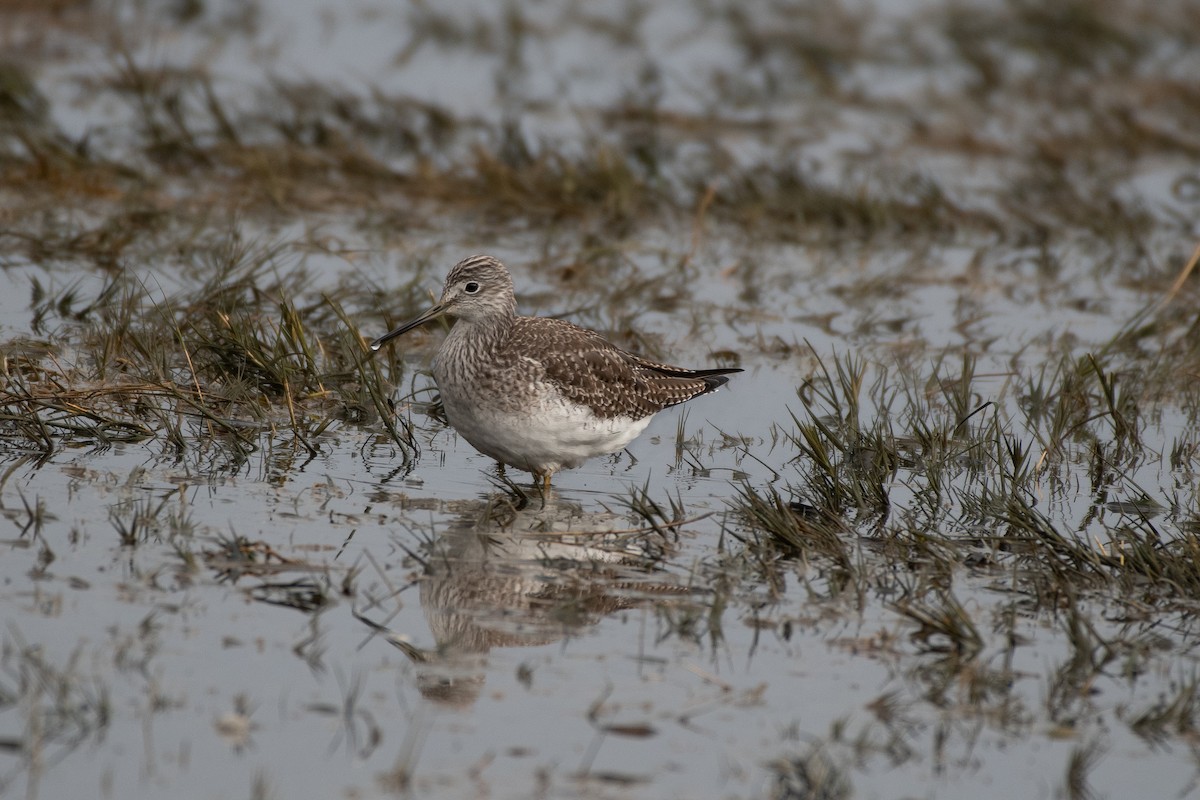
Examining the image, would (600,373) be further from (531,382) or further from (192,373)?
(192,373)

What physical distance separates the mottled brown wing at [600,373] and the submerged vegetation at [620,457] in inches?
15.5

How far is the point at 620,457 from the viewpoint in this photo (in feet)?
31.1

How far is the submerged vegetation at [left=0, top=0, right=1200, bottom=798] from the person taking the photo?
5684 mm

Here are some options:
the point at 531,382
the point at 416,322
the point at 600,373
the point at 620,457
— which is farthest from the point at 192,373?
the point at 620,457

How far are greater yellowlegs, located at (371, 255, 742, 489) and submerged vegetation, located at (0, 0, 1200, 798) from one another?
30 centimetres

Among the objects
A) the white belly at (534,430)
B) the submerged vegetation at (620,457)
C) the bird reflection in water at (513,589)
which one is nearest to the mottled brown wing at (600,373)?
the white belly at (534,430)

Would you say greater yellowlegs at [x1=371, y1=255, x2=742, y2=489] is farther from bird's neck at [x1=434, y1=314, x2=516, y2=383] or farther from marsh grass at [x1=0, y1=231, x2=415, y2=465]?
marsh grass at [x1=0, y1=231, x2=415, y2=465]

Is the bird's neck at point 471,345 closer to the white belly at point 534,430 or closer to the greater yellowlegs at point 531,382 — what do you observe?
the greater yellowlegs at point 531,382

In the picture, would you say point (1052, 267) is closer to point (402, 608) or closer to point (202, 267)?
point (202, 267)

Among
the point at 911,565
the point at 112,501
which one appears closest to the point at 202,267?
the point at 112,501

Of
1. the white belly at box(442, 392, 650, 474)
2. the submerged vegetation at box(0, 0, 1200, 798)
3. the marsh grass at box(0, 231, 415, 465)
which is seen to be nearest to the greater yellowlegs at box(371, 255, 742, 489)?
the white belly at box(442, 392, 650, 474)

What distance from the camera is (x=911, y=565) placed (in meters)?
7.30

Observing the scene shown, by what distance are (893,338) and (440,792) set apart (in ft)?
25.0

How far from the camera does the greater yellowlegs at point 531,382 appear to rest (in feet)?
27.1
